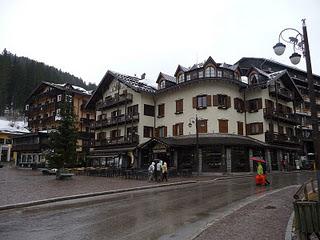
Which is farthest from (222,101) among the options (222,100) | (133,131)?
(133,131)

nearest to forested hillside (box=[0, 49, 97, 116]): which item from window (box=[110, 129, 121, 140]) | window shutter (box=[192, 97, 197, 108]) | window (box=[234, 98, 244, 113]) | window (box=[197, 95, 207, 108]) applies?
window (box=[110, 129, 121, 140])

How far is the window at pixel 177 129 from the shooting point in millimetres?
42159

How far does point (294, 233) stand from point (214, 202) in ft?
20.6

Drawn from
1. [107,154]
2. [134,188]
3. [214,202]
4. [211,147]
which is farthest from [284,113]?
[214,202]

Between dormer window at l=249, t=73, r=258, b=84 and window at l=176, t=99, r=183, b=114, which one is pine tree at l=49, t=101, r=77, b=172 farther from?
dormer window at l=249, t=73, r=258, b=84

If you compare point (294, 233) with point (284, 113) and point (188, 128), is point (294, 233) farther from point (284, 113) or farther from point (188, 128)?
point (284, 113)

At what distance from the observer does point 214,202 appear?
1423 cm

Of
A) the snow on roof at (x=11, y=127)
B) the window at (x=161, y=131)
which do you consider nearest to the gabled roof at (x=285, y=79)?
the window at (x=161, y=131)

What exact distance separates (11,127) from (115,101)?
48.7 meters

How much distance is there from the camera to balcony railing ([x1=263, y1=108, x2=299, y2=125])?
41.4m

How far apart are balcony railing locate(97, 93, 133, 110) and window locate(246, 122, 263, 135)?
1696 centimetres

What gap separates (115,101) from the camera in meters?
49.0

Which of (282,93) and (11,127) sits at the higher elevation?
(11,127)

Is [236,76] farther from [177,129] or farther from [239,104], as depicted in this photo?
[177,129]
